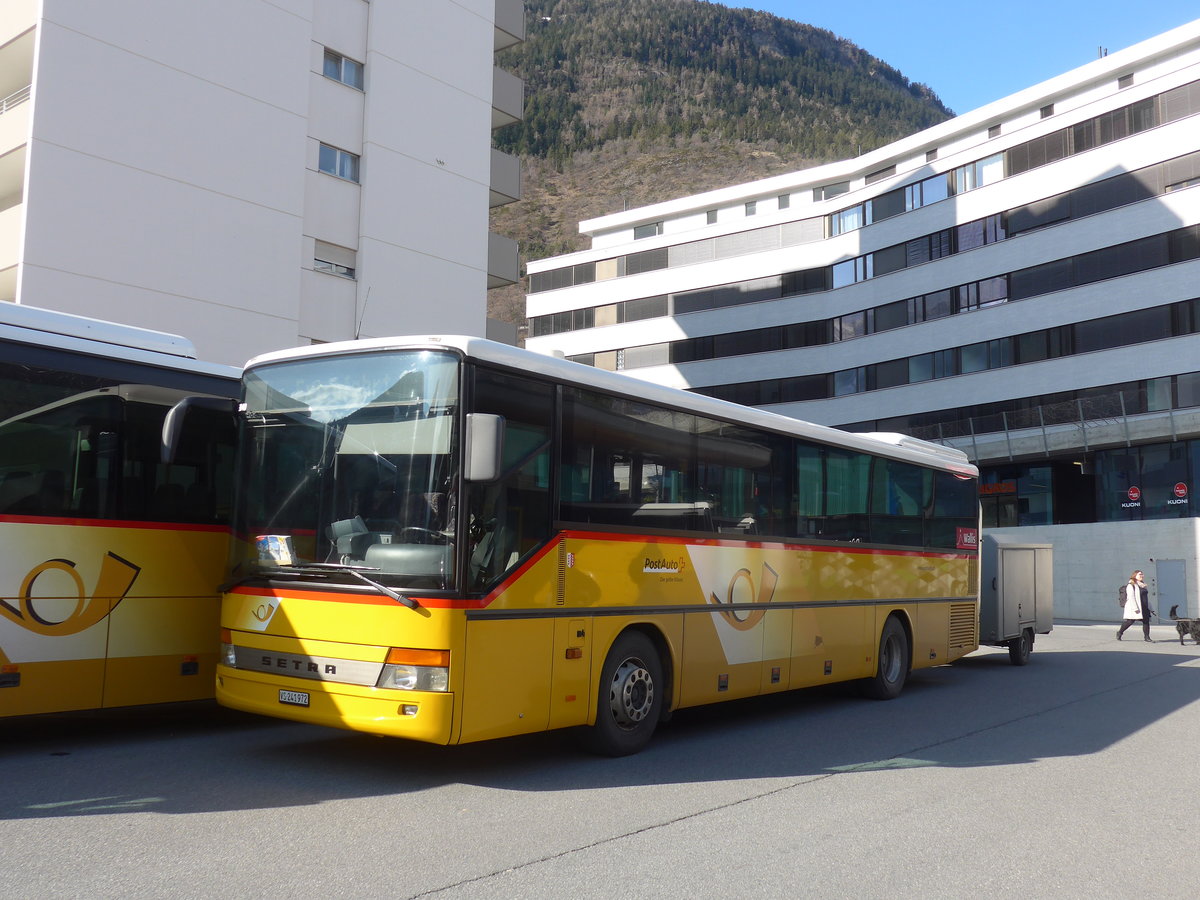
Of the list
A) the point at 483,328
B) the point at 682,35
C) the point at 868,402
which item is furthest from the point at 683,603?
the point at 682,35

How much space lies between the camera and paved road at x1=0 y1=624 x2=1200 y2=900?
5.37 metres

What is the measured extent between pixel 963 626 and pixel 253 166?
61.8ft

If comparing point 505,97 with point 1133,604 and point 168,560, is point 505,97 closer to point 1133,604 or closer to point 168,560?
point 1133,604

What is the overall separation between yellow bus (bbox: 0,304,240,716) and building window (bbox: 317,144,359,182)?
1935 centimetres

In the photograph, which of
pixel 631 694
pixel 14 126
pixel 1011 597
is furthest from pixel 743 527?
pixel 14 126

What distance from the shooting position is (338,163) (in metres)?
28.1

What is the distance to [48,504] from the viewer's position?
27.1ft

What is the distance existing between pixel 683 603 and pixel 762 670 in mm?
1731

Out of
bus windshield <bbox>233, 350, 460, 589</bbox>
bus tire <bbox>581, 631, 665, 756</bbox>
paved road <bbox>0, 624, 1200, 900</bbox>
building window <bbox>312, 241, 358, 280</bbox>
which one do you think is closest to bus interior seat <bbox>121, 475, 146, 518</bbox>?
bus windshield <bbox>233, 350, 460, 589</bbox>

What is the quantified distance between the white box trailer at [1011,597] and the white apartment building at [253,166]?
11927 millimetres

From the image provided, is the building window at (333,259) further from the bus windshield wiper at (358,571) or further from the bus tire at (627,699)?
the bus windshield wiper at (358,571)

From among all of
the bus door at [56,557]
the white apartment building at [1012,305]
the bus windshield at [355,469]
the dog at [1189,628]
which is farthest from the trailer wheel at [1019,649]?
the white apartment building at [1012,305]

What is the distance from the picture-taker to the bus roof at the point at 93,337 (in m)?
8.23

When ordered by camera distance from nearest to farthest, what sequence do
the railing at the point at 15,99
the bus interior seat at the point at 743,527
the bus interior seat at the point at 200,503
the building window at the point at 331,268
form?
the bus interior seat at the point at 200,503 → the bus interior seat at the point at 743,527 → the railing at the point at 15,99 → the building window at the point at 331,268
